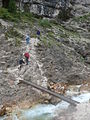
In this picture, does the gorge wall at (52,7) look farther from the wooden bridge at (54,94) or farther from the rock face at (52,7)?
the wooden bridge at (54,94)

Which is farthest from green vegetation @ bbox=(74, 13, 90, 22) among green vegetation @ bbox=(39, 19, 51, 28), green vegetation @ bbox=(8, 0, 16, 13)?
green vegetation @ bbox=(8, 0, 16, 13)

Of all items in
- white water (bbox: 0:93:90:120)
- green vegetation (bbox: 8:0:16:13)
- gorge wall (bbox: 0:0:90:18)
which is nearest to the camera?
white water (bbox: 0:93:90:120)

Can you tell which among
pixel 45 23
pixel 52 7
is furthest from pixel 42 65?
pixel 52 7

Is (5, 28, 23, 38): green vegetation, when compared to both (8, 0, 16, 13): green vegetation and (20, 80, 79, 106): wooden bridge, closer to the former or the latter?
(8, 0, 16, 13): green vegetation

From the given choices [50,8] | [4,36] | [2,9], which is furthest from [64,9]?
[4,36]

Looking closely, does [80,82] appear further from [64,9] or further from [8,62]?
[64,9]

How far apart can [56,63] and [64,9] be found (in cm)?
2211

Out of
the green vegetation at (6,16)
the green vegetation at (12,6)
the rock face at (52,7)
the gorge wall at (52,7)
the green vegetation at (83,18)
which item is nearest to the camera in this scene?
the green vegetation at (6,16)

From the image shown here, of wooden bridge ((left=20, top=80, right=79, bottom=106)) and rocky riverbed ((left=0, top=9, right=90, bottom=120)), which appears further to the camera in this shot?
rocky riverbed ((left=0, top=9, right=90, bottom=120))

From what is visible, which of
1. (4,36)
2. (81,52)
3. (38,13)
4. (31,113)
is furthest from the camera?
(38,13)

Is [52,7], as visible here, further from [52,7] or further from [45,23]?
[45,23]

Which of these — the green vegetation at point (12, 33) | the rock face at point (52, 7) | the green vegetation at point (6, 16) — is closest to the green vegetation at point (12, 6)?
the green vegetation at point (6, 16)

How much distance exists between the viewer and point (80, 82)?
101 feet

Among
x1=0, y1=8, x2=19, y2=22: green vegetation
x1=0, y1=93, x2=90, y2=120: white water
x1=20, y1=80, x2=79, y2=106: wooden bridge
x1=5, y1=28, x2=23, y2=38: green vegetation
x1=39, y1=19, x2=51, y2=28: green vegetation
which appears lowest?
x1=0, y1=93, x2=90, y2=120: white water
